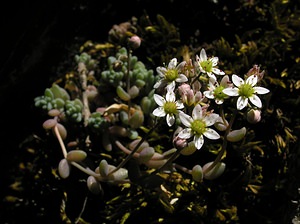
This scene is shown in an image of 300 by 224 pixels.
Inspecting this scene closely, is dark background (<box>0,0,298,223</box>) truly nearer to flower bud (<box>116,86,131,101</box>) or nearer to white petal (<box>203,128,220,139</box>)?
flower bud (<box>116,86,131,101</box>)

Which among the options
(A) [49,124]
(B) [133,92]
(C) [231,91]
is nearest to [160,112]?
(C) [231,91]

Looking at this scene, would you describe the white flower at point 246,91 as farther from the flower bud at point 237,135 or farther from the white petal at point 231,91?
the flower bud at point 237,135

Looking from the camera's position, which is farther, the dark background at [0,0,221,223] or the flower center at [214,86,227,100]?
the dark background at [0,0,221,223]

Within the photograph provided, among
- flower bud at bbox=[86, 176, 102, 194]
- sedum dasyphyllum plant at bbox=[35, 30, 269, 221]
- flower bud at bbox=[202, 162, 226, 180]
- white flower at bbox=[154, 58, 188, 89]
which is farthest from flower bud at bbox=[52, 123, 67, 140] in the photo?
flower bud at bbox=[202, 162, 226, 180]

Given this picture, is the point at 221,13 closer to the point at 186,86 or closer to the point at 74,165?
the point at 186,86

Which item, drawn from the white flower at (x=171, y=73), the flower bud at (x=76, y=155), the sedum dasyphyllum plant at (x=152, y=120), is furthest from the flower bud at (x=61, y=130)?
the white flower at (x=171, y=73)

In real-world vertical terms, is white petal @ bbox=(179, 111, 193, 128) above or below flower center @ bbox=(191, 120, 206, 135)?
above

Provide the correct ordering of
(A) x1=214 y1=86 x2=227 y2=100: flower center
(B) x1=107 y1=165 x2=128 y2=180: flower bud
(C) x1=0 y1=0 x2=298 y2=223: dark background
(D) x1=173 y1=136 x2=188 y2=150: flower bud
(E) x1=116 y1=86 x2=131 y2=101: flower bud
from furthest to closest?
(C) x1=0 y1=0 x2=298 y2=223: dark background → (E) x1=116 y1=86 x2=131 y2=101: flower bud → (B) x1=107 y1=165 x2=128 y2=180: flower bud → (A) x1=214 y1=86 x2=227 y2=100: flower center → (D) x1=173 y1=136 x2=188 y2=150: flower bud
